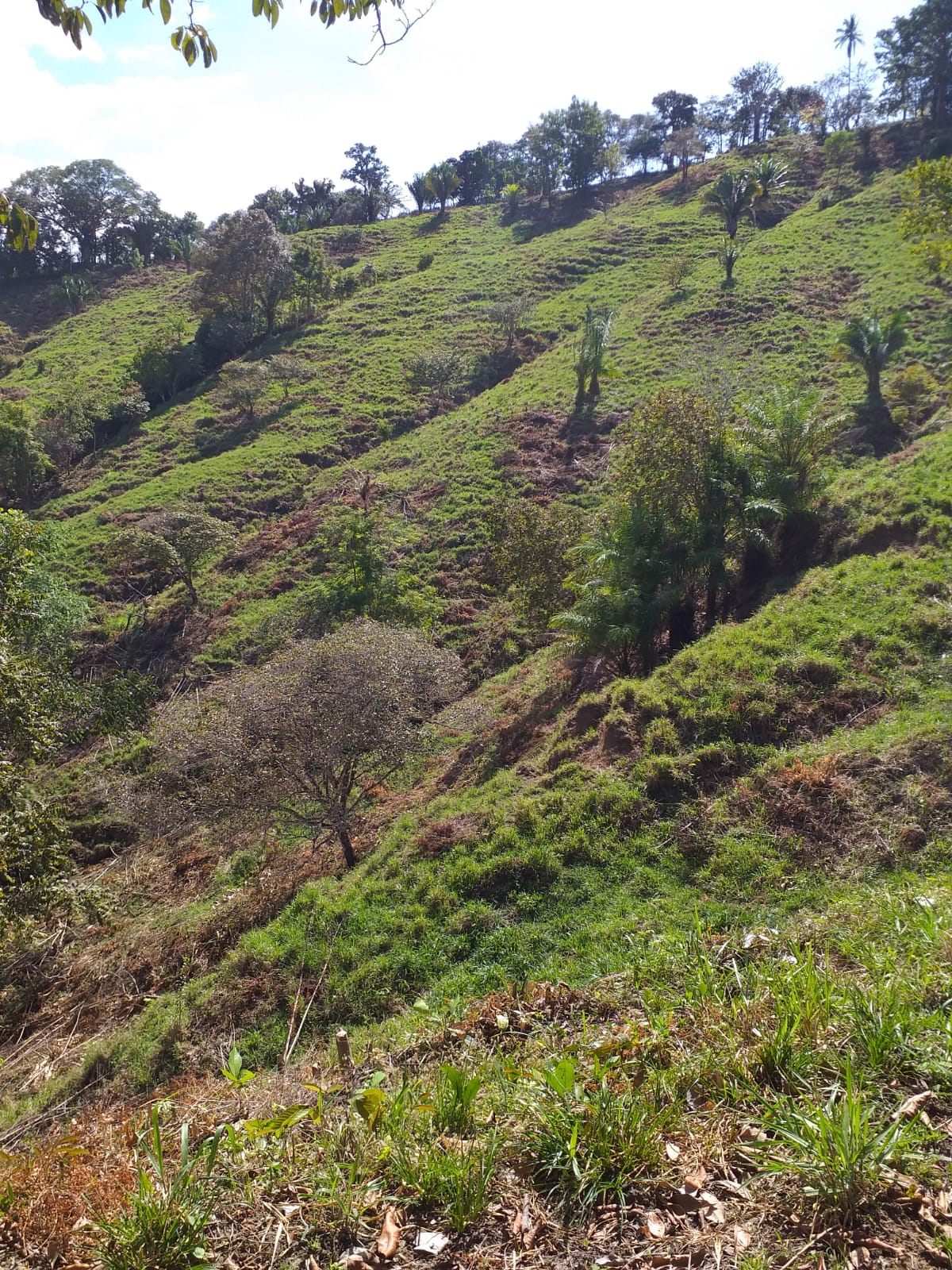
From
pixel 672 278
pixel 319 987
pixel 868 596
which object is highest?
pixel 672 278

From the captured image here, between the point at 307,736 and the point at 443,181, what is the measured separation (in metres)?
73.8

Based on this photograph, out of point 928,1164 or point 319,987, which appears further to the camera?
point 319,987

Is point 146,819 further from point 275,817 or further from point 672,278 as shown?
point 672,278

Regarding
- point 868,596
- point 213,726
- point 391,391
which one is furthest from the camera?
point 391,391

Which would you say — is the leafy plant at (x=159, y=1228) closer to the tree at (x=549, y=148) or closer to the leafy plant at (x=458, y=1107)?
the leafy plant at (x=458, y=1107)

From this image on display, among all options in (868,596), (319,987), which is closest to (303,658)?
(319,987)

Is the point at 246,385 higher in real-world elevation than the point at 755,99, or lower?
lower

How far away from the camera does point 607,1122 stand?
293cm

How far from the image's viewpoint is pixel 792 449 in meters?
13.9

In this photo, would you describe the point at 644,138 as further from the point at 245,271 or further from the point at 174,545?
the point at 174,545

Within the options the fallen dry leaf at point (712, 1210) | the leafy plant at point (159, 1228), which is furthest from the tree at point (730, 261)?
the leafy plant at point (159, 1228)

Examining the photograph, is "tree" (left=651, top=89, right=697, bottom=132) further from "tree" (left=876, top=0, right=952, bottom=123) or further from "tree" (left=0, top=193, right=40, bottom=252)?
"tree" (left=0, top=193, right=40, bottom=252)

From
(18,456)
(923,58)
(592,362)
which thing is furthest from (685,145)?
(18,456)

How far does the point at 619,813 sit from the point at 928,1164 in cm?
653
